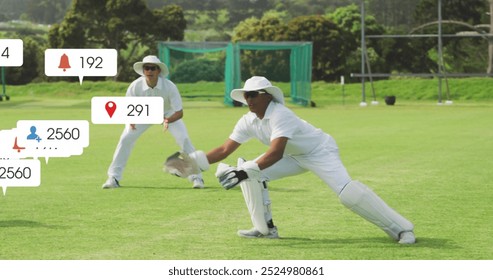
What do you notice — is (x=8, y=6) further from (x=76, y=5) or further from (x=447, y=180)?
(x=447, y=180)

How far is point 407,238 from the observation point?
40.4 feet

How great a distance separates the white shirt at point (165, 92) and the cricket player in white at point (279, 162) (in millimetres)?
6222

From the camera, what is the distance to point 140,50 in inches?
4909

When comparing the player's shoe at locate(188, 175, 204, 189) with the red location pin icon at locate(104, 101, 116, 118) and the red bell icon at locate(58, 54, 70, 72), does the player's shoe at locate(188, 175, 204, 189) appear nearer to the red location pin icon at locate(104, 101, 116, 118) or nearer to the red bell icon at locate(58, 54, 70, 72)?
the red location pin icon at locate(104, 101, 116, 118)

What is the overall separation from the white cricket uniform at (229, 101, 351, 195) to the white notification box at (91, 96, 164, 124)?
6.23m

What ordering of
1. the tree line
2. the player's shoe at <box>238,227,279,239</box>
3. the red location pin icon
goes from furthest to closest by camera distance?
1. the tree line
2. the red location pin icon
3. the player's shoe at <box>238,227,279,239</box>

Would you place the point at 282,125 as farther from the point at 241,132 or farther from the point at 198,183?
the point at 198,183

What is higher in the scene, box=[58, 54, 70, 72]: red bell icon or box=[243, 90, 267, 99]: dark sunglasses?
box=[243, 90, 267, 99]: dark sunglasses

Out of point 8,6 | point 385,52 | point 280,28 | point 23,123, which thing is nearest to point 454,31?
point 385,52

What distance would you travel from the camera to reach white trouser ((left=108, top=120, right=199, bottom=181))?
19.0 meters

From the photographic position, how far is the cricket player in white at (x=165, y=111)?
1866cm

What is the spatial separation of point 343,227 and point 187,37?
142 meters

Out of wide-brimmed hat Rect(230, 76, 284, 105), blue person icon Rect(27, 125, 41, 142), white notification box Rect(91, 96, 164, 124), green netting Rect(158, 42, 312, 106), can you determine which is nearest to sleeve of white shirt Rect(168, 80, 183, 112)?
white notification box Rect(91, 96, 164, 124)

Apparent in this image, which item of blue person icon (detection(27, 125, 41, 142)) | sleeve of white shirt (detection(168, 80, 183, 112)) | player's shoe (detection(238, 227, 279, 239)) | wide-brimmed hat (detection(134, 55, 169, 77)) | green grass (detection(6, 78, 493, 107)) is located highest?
wide-brimmed hat (detection(134, 55, 169, 77))
